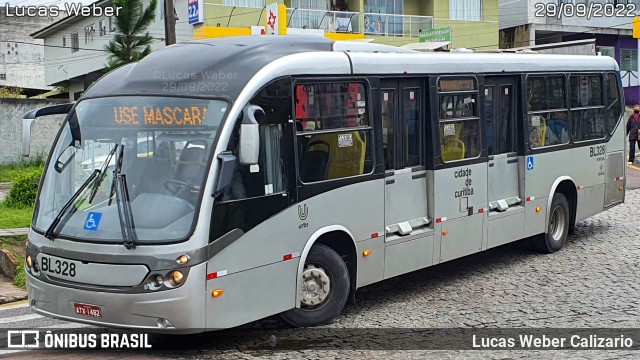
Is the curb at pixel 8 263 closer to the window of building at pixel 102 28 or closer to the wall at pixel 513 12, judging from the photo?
the window of building at pixel 102 28

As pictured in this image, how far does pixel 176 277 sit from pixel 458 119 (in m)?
4.92

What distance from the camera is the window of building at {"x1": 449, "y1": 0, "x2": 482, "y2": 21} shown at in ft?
149

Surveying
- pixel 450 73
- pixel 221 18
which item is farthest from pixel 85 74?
pixel 450 73

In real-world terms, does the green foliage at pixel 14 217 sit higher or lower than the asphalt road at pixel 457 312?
higher

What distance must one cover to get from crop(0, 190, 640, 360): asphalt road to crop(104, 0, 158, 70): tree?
Result: 12.1 m

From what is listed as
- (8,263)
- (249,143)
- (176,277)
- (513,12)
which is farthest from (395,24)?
(176,277)

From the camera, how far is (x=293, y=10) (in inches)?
1511

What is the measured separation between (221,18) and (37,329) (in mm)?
28379

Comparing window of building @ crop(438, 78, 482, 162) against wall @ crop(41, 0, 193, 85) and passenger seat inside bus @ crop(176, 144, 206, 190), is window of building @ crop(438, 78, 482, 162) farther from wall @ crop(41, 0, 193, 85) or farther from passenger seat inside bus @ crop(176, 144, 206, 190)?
wall @ crop(41, 0, 193, 85)

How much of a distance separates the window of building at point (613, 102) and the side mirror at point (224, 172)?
8889 mm

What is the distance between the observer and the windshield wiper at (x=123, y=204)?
24.6 ft

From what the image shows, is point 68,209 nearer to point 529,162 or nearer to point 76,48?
point 529,162

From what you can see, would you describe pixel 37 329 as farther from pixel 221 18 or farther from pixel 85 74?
pixel 85 74
